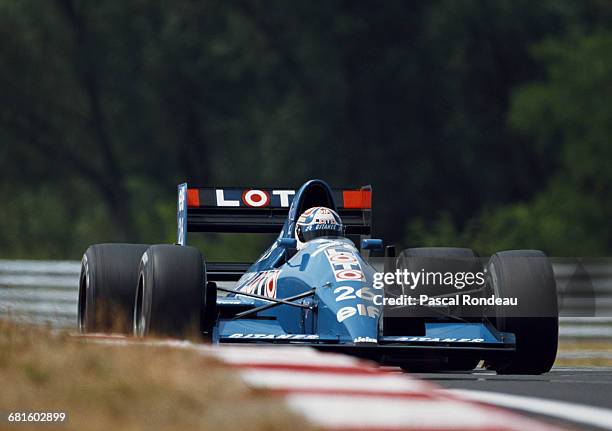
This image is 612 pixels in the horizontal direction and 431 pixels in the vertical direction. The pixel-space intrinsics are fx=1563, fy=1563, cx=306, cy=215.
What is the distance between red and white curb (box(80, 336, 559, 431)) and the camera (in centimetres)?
547

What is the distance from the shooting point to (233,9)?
40.7m

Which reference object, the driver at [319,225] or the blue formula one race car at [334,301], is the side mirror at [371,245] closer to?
the blue formula one race car at [334,301]

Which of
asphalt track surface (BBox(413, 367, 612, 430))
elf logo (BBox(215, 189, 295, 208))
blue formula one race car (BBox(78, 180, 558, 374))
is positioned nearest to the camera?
asphalt track surface (BBox(413, 367, 612, 430))

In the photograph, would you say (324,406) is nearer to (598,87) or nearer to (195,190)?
(195,190)

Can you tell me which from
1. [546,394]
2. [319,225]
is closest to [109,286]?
[319,225]

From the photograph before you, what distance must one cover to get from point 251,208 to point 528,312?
12.0ft

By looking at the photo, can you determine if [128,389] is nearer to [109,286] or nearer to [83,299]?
[109,286]

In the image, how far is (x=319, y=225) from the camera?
36.9 ft

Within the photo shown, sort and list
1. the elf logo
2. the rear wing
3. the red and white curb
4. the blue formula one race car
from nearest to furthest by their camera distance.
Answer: the red and white curb < the blue formula one race car < the rear wing < the elf logo

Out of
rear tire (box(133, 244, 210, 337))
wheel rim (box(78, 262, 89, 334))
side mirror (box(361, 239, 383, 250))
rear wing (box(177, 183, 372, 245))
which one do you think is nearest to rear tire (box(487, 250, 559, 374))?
side mirror (box(361, 239, 383, 250))

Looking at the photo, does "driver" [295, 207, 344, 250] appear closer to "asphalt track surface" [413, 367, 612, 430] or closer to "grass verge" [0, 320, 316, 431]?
"asphalt track surface" [413, 367, 612, 430]

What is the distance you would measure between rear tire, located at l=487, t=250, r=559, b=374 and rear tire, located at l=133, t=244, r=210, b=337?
2.04 m

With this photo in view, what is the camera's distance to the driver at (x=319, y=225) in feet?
36.9

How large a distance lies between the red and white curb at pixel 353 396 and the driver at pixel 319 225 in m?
3.96
